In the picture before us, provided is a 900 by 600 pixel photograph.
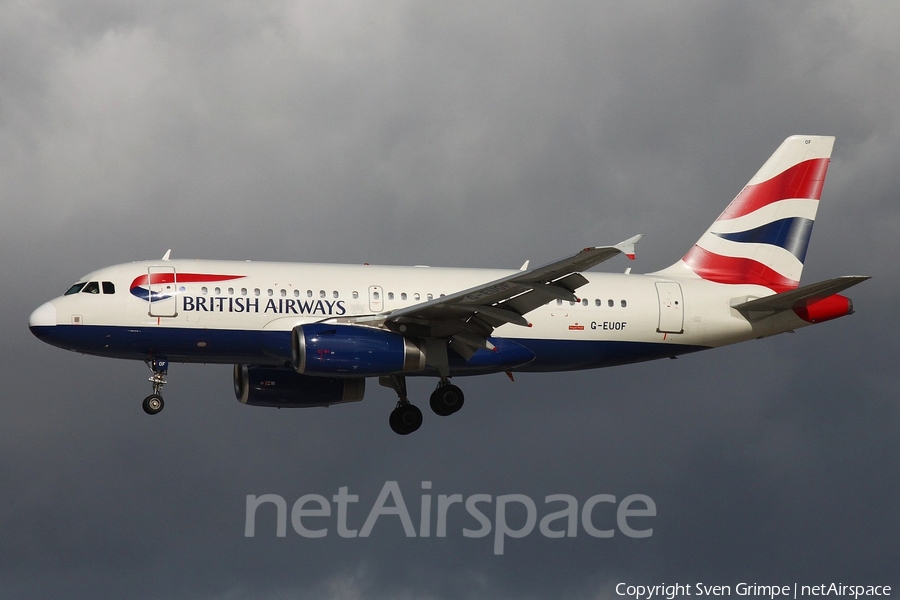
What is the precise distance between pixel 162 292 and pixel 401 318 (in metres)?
7.01

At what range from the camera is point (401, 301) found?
1586 inches

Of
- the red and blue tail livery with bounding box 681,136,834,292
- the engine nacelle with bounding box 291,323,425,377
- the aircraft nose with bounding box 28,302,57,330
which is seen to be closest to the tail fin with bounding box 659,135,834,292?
the red and blue tail livery with bounding box 681,136,834,292

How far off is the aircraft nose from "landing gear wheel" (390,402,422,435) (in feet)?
34.9

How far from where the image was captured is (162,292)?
128 feet

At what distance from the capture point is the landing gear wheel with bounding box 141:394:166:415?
1564 inches

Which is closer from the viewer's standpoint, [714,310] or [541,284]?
[541,284]

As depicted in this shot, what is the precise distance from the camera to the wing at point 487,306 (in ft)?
116

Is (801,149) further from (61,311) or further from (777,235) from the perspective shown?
(61,311)

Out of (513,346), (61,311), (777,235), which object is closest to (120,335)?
(61,311)

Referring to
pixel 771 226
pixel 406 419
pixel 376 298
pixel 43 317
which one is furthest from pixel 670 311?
pixel 43 317

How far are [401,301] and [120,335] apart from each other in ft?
27.0

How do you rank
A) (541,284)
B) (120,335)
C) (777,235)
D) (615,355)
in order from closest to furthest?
(541,284) → (120,335) → (615,355) → (777,235)

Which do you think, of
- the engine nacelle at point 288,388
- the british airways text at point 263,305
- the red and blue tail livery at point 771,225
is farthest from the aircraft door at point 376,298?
the red and blue tail livery at point 771,225

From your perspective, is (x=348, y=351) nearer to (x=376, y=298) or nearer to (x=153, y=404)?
(x=376, y=298)
